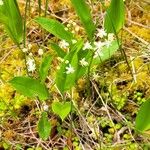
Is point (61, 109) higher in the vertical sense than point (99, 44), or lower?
lower

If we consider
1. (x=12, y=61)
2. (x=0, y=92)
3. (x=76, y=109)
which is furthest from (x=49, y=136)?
(x=12, y=61)

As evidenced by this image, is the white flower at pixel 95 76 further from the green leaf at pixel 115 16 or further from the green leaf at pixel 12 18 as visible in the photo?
the green leaf at pixel 12 18

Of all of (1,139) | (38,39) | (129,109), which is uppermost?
(38,39)

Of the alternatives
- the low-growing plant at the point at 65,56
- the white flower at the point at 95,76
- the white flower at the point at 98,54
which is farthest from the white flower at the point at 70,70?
the white flower at the point at 95,76

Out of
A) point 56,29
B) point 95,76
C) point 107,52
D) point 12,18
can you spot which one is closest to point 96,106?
point 95,76

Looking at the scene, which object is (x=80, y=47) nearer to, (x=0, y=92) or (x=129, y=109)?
(x=129, y=109)

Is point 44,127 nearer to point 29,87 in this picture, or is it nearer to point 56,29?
point 29,87

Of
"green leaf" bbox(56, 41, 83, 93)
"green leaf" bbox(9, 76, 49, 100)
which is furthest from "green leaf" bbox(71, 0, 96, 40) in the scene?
"green leaf" bbox(9, 76, 49, 100)

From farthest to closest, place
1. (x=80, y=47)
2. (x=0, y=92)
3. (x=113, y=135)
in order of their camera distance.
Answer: (x=0, y=92) < (x=113, y=135) < (x=80, y=47)
